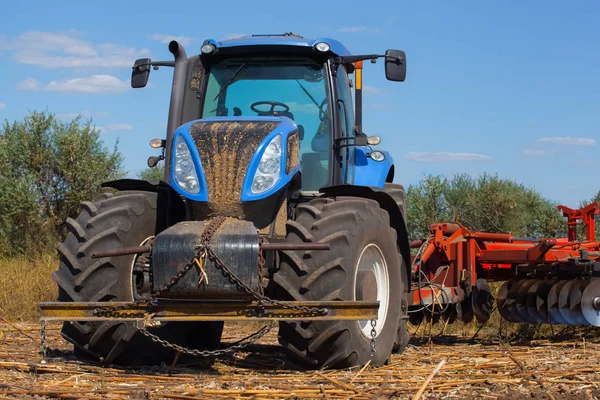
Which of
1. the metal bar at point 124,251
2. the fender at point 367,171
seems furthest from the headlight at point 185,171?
the fender at point 367,171

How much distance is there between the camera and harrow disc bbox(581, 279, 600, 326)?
29.1 ft

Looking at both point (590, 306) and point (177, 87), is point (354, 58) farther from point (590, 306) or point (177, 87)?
point (590, 306)

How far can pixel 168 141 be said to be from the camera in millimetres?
7668

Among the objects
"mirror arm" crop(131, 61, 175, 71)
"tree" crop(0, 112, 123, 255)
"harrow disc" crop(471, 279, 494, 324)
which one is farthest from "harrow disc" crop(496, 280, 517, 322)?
"tree" crop(0, 112, 123, 255)

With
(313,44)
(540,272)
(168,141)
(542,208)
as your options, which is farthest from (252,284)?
(542,208)

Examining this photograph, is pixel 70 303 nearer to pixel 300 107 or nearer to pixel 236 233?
pixel 236 233

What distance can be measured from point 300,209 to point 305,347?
3.25 feet

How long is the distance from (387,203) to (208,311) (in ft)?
7.37

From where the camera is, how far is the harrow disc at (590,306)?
29.1 ft

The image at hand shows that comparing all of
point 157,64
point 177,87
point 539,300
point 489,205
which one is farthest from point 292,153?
point 489,205

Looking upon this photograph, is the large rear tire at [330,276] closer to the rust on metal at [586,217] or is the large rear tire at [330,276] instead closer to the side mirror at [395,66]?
the side mirror at [395,66]

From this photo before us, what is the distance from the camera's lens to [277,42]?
7.89 meters

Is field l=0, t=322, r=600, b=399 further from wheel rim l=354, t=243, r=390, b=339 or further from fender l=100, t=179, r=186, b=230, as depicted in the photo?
fender l=100, t=179, r=186, b=230

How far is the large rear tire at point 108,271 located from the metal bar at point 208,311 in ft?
1.30
